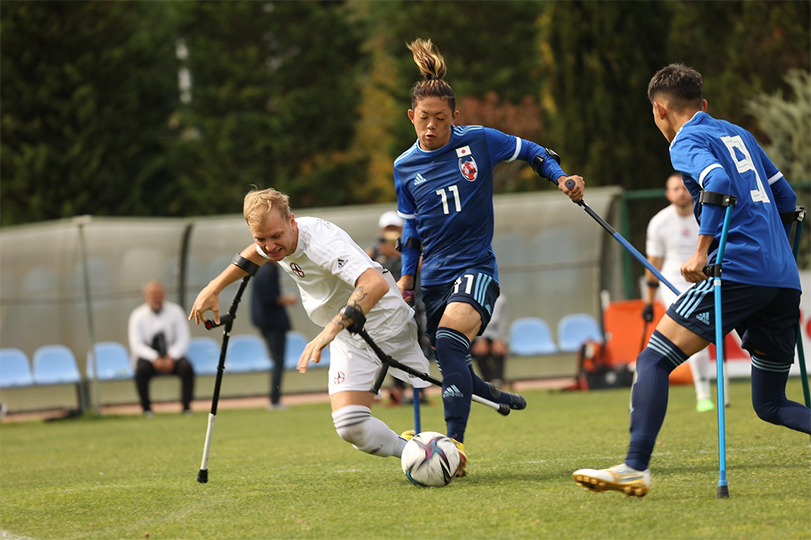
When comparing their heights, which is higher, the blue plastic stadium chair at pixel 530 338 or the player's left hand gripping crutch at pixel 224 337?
the player's left hand gripping crutch at pixel 224 337

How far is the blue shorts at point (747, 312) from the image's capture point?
478cm

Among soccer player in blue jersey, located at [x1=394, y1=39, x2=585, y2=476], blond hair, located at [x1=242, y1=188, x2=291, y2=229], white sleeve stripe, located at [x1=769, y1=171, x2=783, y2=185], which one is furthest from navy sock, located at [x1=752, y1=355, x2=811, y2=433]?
blond hair, located at [x1=242, y1=188, x2=291, y2=229]

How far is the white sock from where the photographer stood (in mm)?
5570

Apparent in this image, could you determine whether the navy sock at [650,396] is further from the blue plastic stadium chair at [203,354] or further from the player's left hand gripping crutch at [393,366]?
the blue plastic stadium chair at [203,354]

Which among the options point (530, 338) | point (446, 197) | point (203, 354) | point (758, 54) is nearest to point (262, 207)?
point (446, 197)

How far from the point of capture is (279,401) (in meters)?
14.3

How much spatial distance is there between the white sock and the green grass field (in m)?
0.22

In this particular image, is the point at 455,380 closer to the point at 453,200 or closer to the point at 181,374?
the point at 453,200

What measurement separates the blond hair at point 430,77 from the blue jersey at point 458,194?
26 cm

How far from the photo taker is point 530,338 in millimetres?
15781

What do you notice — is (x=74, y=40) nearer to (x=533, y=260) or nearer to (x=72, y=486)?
(x=533, y=260)

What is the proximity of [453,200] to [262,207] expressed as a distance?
1273 millimetres

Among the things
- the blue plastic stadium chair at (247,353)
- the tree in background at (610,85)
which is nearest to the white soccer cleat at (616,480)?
the blue plastic stadium chair at (247,353)

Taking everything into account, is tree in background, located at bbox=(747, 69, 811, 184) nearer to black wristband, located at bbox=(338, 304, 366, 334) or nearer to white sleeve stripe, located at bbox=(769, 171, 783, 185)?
white sleeve stripe, located at bbox=(769, 171, 783, 185)
